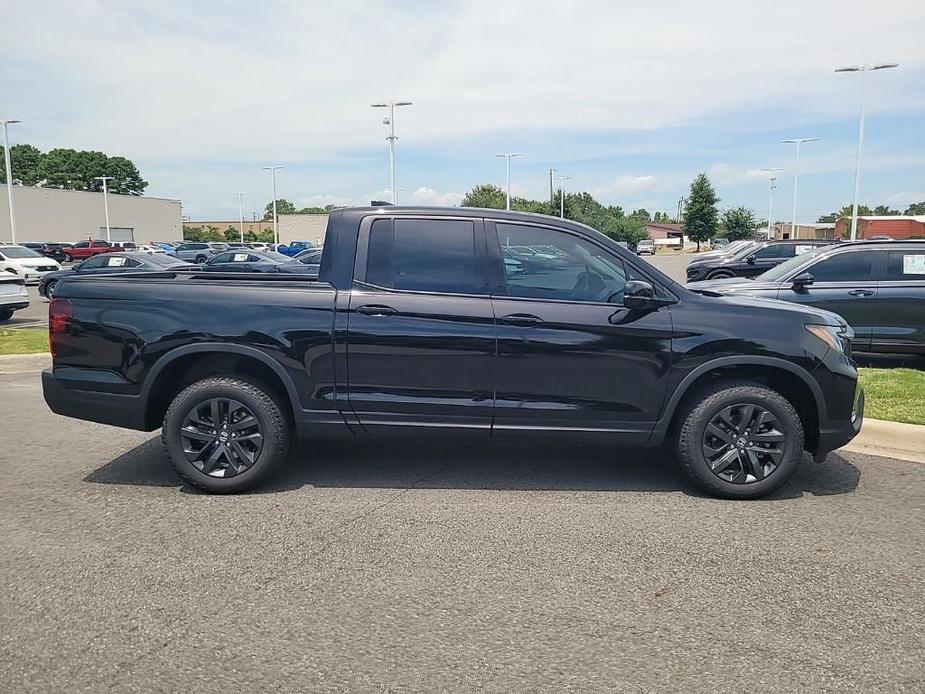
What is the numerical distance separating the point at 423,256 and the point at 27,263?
27493mm

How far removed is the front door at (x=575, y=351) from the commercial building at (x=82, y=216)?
74.5 metres

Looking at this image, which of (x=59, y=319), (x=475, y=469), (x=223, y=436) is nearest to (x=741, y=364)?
(x=475, y=469)

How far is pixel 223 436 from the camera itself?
491cm

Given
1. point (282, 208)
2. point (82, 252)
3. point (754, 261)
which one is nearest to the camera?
point (754, 261)

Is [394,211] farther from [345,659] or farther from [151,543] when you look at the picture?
[345,659]

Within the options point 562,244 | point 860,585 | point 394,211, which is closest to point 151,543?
point 394,211

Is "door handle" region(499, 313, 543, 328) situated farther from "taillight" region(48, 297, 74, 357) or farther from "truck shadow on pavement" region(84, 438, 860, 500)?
"taillight" region(48, 297, 74, 357)

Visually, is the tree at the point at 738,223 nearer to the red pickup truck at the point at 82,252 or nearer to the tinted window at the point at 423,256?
the red pickup truck at the point at 82,252

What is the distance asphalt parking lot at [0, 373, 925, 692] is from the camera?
9.69ft

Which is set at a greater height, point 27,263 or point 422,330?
point 27,263

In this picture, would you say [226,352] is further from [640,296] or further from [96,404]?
[640,296]

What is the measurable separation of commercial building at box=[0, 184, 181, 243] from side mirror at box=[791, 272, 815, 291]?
7315cm

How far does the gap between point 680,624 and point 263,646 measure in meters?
1.81

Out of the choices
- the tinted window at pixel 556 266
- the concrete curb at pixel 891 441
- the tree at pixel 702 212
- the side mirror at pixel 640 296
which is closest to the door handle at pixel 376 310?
the tinted window at pixel 556 266
